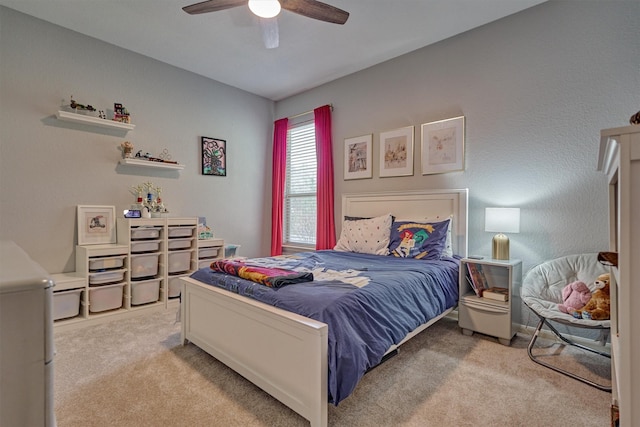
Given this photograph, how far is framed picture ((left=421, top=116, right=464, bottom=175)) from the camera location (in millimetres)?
3078

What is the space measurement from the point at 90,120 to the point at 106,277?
1.56 m

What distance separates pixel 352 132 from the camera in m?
3.97

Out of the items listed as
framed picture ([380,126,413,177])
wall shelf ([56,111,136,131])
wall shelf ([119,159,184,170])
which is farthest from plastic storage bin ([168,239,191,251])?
framed picture ([380,126,413,177])

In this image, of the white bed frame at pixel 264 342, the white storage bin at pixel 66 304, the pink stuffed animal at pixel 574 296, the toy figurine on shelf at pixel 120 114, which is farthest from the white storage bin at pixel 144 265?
the pink stuffed animal at pixel 574 296

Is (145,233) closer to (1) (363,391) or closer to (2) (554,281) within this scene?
(1) (363,391)

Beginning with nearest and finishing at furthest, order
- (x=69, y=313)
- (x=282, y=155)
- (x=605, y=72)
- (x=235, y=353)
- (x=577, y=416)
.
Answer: (x=577, y=416)
(x=235, y=353)
(x=605, y=72)
(x=69, y=313)
(x=282, y=155)

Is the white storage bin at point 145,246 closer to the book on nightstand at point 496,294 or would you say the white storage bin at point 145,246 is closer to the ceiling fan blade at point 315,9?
the ceiling fan blade at point 315,9

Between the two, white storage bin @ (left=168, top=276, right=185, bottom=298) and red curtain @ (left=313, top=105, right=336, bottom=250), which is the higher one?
red curtain @ (left=313, top=105, right=336, bottom=250)

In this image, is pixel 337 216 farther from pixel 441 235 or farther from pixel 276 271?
pixel 276 271

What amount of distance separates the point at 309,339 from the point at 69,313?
8.59 feet

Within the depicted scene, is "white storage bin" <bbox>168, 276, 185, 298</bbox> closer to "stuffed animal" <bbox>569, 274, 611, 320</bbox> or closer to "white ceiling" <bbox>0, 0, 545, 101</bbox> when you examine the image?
"white ceiling" <bbox>0, 0, 545, 101</bbox>

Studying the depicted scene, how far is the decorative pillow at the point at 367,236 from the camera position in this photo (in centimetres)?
314

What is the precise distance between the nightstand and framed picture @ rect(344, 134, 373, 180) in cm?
169

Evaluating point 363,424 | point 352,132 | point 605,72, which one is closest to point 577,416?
point 363,424
